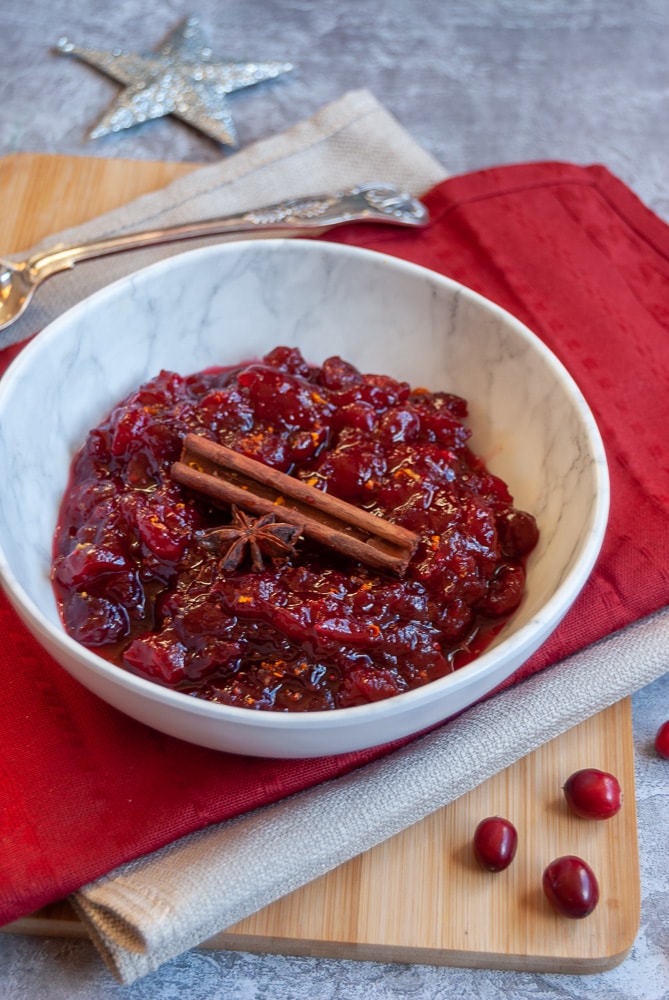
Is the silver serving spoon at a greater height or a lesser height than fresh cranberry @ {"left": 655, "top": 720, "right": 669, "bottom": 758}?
greater

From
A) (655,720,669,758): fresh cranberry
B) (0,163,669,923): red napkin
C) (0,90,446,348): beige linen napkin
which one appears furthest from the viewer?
(0,90,446,348): beige linen napkin

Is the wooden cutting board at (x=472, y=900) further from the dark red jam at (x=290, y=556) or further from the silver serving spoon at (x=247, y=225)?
the silver serving spoon at (x=247, y=225)

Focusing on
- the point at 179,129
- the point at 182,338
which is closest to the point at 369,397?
the point at 182,338

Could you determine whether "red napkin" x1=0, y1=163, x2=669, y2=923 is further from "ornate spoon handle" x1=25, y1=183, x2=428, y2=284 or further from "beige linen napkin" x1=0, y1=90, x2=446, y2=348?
"beige linen napkin" x1=0, y1=90, x2=446, y2=348

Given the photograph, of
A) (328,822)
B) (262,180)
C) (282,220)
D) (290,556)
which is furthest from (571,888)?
(262,180)

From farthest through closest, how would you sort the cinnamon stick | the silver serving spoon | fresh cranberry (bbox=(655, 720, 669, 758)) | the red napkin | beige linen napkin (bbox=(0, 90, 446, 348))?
beige linen napkin (bbox=(0, 90, 446, 348)) < the silver serving spoon < fresh cranberry (bbox=(655, 720, 669, 758)) < the cinnamon stick < the red napkin

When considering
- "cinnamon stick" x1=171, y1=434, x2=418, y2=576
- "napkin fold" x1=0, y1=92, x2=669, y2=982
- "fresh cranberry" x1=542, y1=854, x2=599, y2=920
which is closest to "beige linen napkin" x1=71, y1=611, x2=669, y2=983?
"napkin fold" x1=0, y1=92, x2=669, y2=982

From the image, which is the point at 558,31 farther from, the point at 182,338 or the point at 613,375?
the point at 182,338
